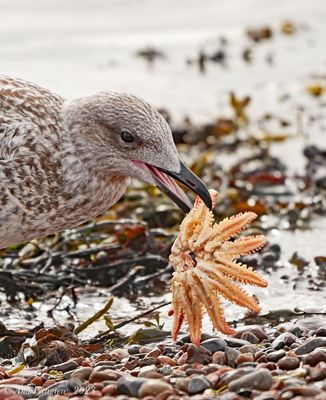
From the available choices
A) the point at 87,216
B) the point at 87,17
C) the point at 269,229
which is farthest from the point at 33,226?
the point at 87,17

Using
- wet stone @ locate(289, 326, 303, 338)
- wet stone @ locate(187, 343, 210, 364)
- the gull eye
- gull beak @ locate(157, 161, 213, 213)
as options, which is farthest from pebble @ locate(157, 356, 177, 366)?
the gull eye

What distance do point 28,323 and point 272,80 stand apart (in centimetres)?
678

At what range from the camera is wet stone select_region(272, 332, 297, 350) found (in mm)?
5805

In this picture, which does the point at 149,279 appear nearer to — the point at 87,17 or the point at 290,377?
the point at 290,377

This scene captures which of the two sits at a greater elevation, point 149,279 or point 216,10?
point 216,10

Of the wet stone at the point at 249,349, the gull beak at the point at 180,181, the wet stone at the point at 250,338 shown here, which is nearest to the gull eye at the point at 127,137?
the gull beak at the point at 180,181

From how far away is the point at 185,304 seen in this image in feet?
19.3

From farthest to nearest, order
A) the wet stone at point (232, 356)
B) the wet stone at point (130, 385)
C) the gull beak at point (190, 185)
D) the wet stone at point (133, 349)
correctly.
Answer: the gull beak at point (190, 185), the wet stone at point (133, 349), the wet stone at point (232, 356), the wet stone at point (130, 385)

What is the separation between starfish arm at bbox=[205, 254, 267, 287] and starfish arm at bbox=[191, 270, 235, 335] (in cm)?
14

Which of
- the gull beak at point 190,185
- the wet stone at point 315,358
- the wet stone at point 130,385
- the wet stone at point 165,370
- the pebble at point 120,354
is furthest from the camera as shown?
the gull beak at point 190,185

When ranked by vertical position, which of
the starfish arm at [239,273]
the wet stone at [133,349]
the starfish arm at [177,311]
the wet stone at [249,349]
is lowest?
the wet stone at [133,349]

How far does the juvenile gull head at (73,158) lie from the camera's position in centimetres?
624

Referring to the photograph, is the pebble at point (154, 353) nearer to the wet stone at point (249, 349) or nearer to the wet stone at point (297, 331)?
the wet stone at point (249, 349)

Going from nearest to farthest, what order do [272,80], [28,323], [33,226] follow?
[33,226], [28,323], [272,80]
